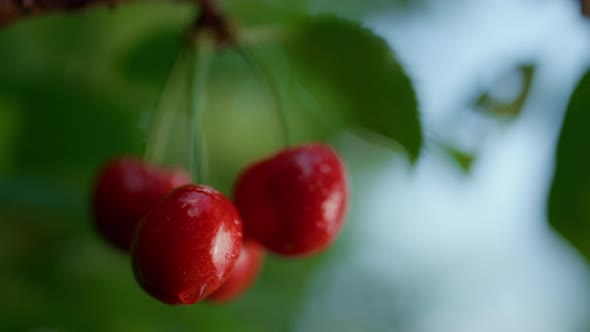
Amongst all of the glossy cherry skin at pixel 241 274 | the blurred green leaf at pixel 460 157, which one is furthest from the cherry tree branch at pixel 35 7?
the blurred green leaf at pixel 460 157

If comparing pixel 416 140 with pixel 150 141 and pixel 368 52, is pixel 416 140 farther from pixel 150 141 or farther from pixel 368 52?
pixel 150 141

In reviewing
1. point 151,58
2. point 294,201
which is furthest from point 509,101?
point 151,58

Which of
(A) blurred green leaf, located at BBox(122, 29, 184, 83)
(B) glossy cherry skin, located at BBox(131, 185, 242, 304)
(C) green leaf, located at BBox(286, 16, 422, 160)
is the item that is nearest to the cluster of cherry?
(B) glossy cherry skin, located at BBox(131, 185, 242, 304)

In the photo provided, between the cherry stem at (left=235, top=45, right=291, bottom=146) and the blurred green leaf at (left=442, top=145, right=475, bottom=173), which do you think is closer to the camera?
the cherry stem at (left=235, top=45, right=291, bottom=146)

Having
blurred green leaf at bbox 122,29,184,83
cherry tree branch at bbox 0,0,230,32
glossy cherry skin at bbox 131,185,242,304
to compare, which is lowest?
blurred green leaf at bbox 122,29,184,83

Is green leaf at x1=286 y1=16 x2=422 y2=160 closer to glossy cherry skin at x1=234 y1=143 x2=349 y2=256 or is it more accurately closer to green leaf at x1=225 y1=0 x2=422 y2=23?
glossy cherry skin at x1=234 y1=143 x2=349 y2=256

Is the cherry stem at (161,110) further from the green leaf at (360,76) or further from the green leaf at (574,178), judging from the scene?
the green leaf at (574,178)

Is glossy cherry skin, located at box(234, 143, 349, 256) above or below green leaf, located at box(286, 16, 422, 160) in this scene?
below

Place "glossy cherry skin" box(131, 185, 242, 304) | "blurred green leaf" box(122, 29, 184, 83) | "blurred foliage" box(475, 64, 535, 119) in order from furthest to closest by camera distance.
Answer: "blurred green leaf" box(122, 29, 184, 83) → "blurred foliage" box(475, 64, 535, 119) → "glossy cherry skin" box(131, 185, 242, 304)
